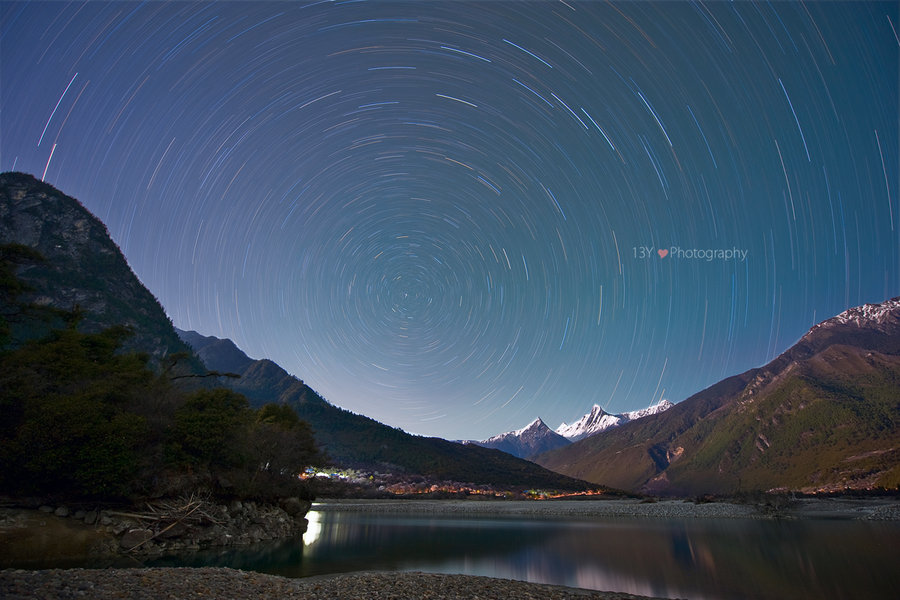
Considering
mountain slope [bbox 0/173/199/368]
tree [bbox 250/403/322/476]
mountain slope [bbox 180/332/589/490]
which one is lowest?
mountain slope [bbox 180/332/589/490]

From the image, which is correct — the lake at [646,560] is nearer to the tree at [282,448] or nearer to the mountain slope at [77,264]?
the tree at [282,448]

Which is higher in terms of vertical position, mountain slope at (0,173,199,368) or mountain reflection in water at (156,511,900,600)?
mountain slope at (0,173,199,368)

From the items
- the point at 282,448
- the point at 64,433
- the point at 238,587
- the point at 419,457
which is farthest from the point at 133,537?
the point at 419,457

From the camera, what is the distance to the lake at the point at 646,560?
57.0 ft

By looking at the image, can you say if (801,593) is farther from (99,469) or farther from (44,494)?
(44,494)

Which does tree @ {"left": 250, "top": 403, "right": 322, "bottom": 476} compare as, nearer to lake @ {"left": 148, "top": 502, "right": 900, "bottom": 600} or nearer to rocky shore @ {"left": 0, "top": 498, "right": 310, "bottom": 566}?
rocky shore @ {"left": 0, "top": 498, "right": 310, "bottom": 566}

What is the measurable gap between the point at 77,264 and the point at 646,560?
169185 mm

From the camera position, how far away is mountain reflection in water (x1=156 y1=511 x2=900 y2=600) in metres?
17.4

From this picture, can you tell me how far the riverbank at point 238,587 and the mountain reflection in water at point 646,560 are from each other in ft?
15.1

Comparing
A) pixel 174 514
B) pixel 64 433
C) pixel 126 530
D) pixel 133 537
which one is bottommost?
pixel 133 537

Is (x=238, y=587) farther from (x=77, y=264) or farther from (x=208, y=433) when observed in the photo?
(x=77, y=264)

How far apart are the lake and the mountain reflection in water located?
1.8 inches

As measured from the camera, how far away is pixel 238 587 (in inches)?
506

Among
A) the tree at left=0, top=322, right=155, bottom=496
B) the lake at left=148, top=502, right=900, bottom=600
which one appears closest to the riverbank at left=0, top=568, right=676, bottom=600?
the lake at left=148, top=502, right=900, bottom=600
